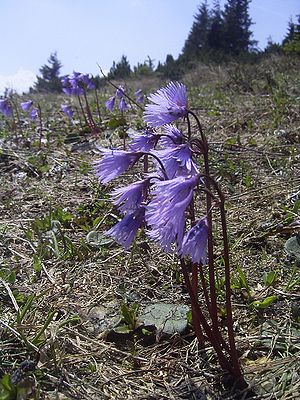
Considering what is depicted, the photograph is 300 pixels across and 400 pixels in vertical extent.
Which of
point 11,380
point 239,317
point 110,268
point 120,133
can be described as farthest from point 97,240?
point 120,133

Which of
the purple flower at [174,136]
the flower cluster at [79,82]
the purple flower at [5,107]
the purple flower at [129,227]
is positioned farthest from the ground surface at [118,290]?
the flower cluster at [79,82]

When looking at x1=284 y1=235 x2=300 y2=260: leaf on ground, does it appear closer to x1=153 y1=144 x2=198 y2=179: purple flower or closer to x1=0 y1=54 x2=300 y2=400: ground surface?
x1=0 y1=54 x2=300 y2=400: ground surface

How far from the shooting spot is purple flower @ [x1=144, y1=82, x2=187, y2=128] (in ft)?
5.07

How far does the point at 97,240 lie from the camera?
2656mm

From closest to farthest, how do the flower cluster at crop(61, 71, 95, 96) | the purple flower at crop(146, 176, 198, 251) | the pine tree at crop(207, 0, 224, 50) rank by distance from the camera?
1. the purple flower at crop(146, 176, 198, 251)
2. the flower cluster at crop(61, 71, 95, 96)
3. the pine tree at crop(207, 0, 224, 50)

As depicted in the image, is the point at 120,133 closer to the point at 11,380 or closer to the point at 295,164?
the point at 295,164

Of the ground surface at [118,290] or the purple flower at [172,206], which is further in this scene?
the ground surface at [118,290]

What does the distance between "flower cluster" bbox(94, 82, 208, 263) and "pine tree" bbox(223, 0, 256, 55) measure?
30.0 m

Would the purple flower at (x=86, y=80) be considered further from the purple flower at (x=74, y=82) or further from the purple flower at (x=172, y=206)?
the purple flower at (x=172, y=206)

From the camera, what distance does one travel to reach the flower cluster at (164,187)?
131 centimetres

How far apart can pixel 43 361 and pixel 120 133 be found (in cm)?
352

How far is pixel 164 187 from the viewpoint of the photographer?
1316mm

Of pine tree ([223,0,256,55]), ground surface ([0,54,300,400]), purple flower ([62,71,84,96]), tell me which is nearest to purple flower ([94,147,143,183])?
ground surface ([0,54,300,400])

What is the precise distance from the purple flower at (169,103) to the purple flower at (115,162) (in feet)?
0.54
